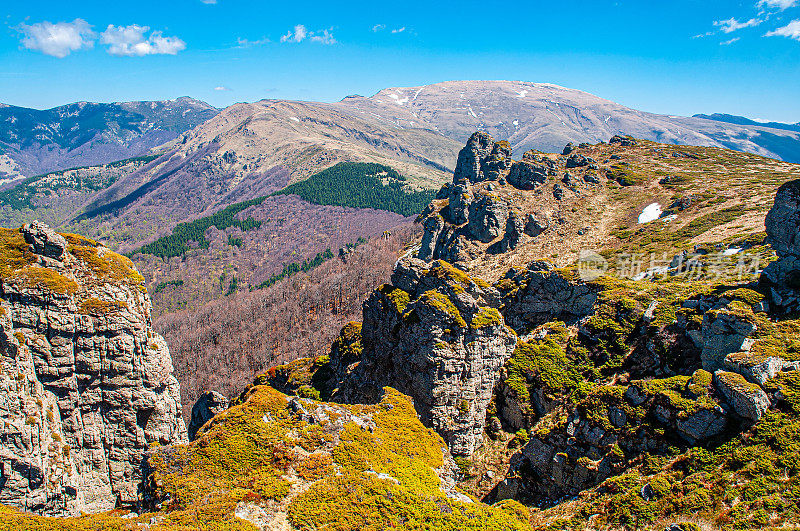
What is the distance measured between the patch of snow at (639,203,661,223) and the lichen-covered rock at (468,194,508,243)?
25833 mm

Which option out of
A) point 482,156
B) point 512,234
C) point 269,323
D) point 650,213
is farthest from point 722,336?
point 269,323

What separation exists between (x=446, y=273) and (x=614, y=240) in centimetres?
5163

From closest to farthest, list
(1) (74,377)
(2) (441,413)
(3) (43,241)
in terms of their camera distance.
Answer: (1) (74,377)
(3) (43,241)
(2) (441,413)

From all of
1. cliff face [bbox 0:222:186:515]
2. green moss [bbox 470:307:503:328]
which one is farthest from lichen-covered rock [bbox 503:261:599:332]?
cliff face [bbox 0:222:186:515]

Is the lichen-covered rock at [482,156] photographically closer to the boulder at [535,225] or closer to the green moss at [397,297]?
the boulder at [535,225]

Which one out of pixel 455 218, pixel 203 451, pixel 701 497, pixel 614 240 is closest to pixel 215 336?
pixel 455 218

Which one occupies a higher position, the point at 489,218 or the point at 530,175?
the point at 530,175

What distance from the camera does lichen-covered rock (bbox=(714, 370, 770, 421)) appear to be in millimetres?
17750

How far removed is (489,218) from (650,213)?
101ft

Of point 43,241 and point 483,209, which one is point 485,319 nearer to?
point 43,241

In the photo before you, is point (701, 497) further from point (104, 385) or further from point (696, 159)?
point (696, 159)

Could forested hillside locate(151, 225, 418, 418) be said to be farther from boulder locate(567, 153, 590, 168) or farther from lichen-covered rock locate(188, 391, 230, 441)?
boulder locate(567, 153, 590, 168)

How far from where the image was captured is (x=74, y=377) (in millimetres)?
21875

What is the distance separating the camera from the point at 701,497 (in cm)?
1664
